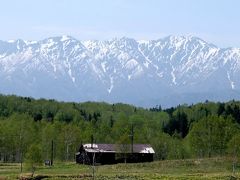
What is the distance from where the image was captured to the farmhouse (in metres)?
142

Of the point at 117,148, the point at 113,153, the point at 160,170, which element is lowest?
the point at 160,170

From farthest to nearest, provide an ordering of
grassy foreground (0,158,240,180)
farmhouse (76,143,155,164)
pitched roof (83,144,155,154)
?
1. pitched roof (83,144,155,154)
2. farmhouse (76,143,155,164)
3. grassy foreground (0,158,240,180)

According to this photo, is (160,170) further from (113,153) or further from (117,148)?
(113,153)

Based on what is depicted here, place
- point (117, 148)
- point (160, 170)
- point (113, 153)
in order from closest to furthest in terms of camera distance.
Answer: point (160, 170)
point (117, 148)
point (113, 153)

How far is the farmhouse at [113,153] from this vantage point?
14155 cm

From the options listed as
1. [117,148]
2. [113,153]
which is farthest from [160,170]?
[113,153]

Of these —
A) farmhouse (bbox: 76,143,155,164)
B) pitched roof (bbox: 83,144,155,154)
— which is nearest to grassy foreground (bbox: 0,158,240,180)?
pitched roof (bbox: 83,144,155,154)

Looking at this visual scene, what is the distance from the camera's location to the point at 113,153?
14375 centimetres

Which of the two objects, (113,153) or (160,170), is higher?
(113,153)

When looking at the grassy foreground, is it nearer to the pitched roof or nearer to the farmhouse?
the pitched roof

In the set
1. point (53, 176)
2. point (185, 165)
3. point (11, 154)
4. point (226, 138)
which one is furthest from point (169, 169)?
point (11, 154)

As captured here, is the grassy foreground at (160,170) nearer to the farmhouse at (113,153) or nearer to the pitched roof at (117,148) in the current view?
the pitched roof at (117,148)

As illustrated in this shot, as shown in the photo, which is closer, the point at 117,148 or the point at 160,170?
the point at 160,170

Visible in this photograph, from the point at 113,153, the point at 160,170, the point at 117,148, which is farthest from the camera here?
the point at 113,153
